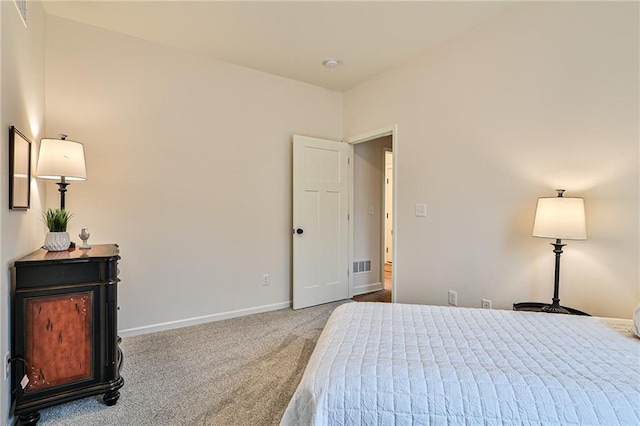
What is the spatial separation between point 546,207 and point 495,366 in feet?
4.22

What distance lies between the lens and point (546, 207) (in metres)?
1.94

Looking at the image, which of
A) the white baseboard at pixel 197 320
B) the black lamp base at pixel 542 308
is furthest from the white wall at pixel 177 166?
the black lamp base at pixel 542 308

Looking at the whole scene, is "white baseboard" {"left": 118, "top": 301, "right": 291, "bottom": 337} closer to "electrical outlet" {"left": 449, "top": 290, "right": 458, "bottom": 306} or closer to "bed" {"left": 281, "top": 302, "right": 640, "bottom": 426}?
"electrical outlet" {"left": 449, "top": 290, "right": 458, "bottom": 306}

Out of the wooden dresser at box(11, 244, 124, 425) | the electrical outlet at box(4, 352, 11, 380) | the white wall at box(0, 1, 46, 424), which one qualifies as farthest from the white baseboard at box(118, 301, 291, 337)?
the electrical outlet at box(4, 352, 11, 380)

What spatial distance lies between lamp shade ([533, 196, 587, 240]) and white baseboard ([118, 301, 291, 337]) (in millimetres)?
2721

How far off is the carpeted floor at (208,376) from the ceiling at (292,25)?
272cm

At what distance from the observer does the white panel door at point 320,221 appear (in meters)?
3.62

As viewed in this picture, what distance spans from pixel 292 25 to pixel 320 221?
2095 mm

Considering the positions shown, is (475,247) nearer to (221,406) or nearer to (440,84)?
(440,84)

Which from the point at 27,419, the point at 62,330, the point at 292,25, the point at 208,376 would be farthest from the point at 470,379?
the point at 292,25

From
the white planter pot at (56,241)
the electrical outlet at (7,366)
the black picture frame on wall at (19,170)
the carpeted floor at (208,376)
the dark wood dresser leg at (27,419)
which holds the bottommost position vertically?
the carpeted floor at (208,376)

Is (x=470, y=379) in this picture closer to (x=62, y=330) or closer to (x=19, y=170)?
(x=62, y=330)

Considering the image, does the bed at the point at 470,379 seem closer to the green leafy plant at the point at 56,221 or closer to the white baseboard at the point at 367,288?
the green leafy plant at the point at 56,221

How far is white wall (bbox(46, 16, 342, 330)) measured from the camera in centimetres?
265
